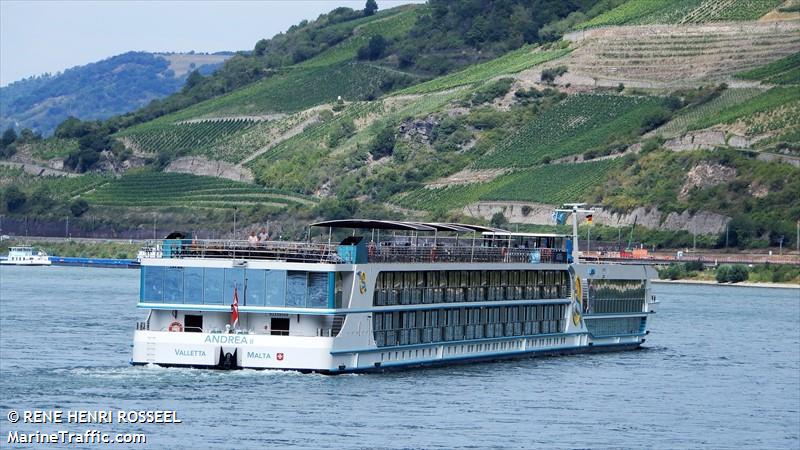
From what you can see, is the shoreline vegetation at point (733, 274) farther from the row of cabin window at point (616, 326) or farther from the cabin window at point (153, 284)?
Answer: the cabin window at point (153, 284)

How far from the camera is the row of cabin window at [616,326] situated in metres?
67.5

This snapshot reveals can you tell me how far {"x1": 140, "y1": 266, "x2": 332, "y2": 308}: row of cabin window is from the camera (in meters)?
51.3

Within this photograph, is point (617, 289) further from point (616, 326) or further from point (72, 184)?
point (72, 184)

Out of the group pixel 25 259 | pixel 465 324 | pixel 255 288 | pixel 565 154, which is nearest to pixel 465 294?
pixel 465 324

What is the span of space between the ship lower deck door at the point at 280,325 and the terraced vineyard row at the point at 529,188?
97.0 meters

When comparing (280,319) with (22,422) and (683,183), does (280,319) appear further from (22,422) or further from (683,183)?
(683,183)

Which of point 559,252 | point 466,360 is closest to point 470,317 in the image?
point 466,360

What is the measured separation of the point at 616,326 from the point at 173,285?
2185cm

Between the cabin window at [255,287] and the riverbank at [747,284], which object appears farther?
the riverbank at [747,284]

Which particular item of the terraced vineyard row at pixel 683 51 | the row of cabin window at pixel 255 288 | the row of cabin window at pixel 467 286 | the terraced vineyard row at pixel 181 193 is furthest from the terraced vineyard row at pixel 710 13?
the row of cabin window at pixel 255 288

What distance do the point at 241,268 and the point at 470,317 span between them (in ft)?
31.5

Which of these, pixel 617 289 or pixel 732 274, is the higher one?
pixel 732 274

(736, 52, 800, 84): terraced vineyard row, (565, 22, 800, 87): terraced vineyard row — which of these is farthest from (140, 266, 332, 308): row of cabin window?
(565, 22, 800, 87): terraced vineyard row

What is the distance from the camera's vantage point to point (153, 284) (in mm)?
52062
